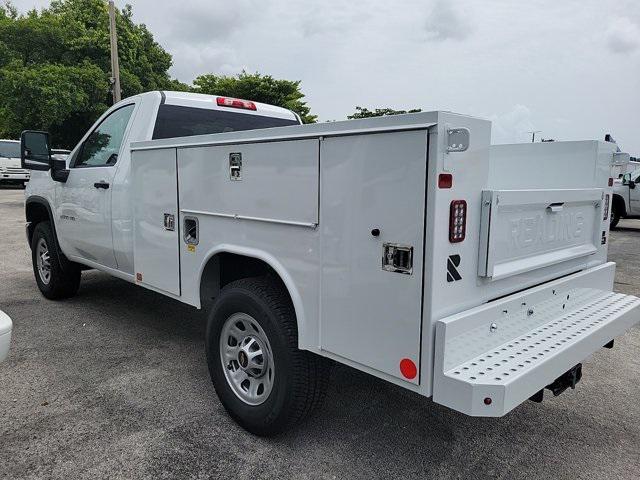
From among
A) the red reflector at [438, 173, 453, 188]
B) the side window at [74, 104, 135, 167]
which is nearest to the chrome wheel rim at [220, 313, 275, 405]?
the red reflector at [438, 173, 453, 188]

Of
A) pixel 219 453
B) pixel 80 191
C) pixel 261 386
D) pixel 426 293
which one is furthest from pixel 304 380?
pixel 80 191

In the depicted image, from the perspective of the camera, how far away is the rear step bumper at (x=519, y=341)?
79.3 inches

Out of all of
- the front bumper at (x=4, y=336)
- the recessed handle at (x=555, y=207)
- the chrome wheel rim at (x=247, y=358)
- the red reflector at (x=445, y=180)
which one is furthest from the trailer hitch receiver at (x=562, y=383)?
the front bumper at (x=4, y=336)

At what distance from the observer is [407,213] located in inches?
82.7

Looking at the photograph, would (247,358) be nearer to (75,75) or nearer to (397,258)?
(397,258)

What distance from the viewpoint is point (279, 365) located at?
2701 mm

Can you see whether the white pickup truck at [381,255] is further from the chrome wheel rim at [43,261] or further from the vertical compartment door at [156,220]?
the chrome wheel rim at [43,261]

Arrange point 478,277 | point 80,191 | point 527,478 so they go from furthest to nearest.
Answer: point 80,191
point 527,478
point 478,277

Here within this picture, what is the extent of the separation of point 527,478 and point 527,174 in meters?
1.99

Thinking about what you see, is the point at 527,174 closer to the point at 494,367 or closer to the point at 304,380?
the point at 494,367

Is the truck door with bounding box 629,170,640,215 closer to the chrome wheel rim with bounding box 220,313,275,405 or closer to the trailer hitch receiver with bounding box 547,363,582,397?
the trailer hitch receiver with bounding box 547,363,582,397

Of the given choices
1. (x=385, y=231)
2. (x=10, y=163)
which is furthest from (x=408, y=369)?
(x=10, y=163)

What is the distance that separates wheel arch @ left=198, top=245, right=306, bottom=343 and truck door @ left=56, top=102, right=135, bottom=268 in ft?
4.67

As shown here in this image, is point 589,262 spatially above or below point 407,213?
below
